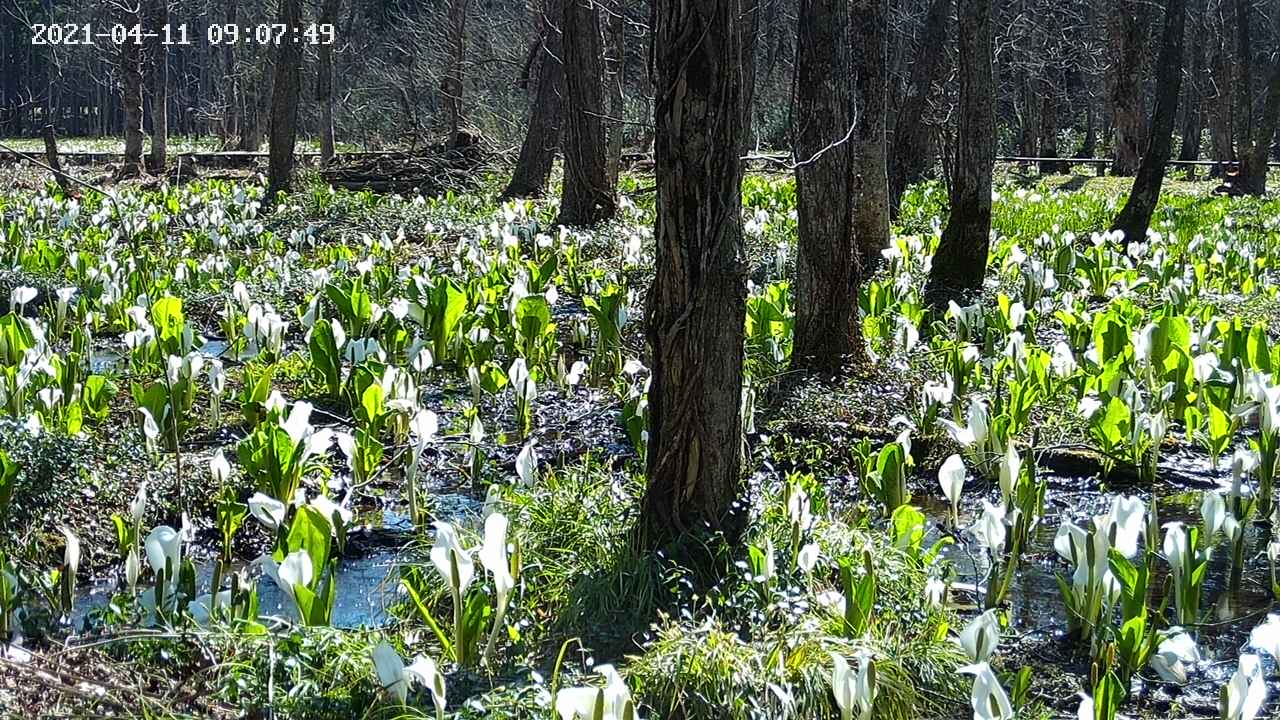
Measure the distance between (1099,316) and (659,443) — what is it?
3.17 meters

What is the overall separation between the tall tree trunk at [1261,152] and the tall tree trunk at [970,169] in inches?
569

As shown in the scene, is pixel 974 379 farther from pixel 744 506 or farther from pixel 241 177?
pixel 241 177

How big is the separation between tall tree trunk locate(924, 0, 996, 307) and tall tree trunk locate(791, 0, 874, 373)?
2068 millimetres

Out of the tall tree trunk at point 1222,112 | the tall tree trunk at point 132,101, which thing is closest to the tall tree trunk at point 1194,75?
A: the tall tree trunk at point 1222,112

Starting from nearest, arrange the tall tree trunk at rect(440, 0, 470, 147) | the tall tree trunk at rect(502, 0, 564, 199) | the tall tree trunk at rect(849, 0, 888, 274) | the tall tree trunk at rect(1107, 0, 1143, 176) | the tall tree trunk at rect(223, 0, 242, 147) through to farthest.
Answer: the tall tree trunk at rect(849, 0, 888, 274) < the tall tree trunk at rect(502, 0, 564, 199) < the tall tree trunk at rect(1107, 0, 1143, 176) < the tall tree trunk at rect(440, 0, 470, 147) < the tall tree trunk at rect(223, 0, 242, 147)

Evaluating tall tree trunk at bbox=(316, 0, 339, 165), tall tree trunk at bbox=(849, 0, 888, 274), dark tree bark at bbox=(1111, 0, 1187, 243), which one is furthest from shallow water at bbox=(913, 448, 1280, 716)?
tall tree trunk at bbox=(316, 0, 339, 165)

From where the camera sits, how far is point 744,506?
4051 mm

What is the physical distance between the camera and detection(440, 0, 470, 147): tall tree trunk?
63.7 ft

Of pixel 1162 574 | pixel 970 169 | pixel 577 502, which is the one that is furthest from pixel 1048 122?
pixel 577 502

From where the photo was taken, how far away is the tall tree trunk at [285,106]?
1672 cm

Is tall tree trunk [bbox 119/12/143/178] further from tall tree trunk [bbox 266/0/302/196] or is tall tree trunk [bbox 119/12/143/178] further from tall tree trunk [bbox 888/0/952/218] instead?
tall tree trunk [bbox 888/0/952/218]

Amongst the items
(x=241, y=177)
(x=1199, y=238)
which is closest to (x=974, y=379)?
(x=1199, y=238)

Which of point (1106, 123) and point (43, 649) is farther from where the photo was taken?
point (1106, 123)

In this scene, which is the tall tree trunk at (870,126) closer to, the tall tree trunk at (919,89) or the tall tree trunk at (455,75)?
the tall tree trunk at (919,89)
